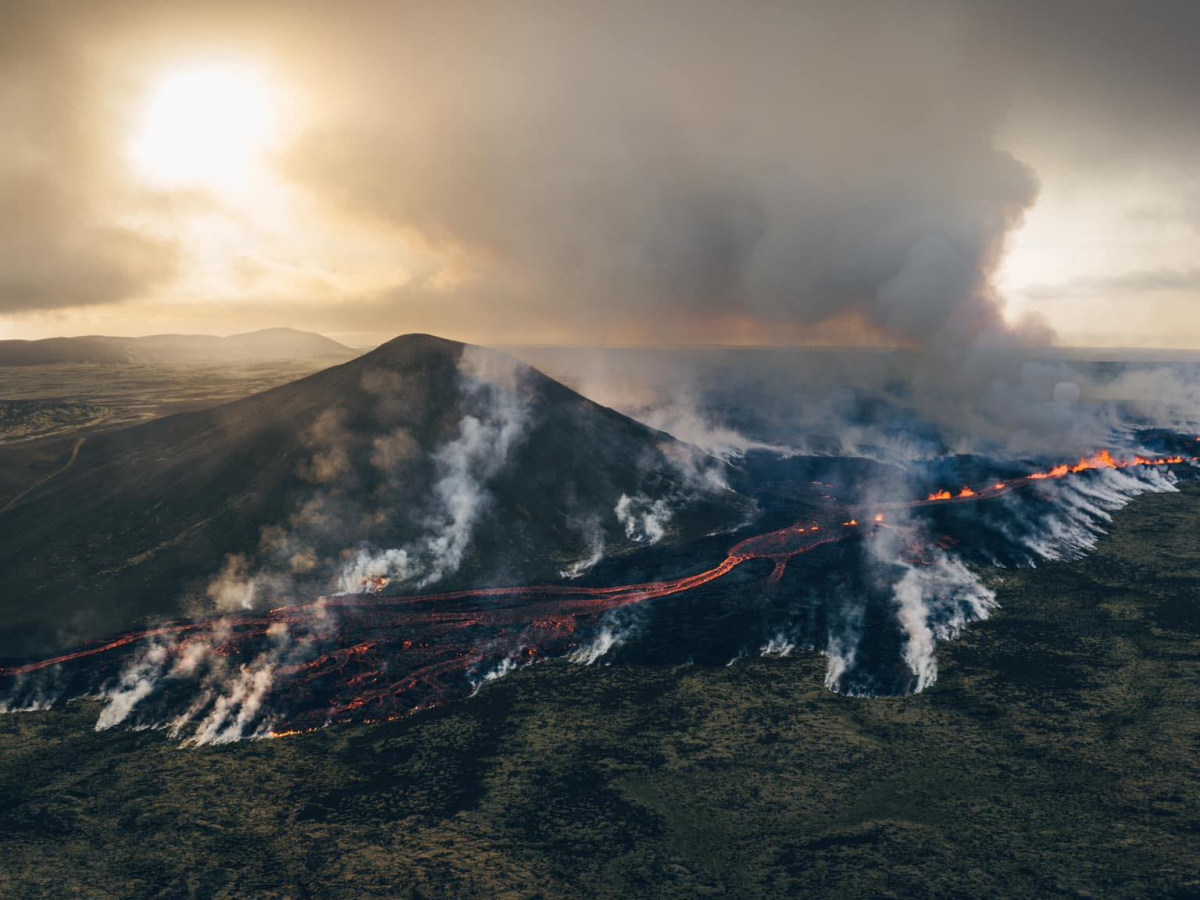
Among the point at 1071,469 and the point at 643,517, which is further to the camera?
the point at 1071,469

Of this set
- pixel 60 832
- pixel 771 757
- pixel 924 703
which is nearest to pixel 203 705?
pixel 60 832

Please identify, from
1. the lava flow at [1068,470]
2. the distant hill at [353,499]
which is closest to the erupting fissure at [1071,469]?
the lava flow at [1068,470]

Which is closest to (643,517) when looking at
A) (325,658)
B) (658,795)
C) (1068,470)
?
(325,658)

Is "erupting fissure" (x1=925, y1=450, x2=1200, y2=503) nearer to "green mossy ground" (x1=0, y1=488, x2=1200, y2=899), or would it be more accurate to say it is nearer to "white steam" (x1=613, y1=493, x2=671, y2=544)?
"white steam" (x1=613, y1=493, x2=671, y2=544)

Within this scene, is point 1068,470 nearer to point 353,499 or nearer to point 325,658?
point 353,499

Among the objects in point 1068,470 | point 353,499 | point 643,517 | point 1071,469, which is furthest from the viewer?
point 1071,469

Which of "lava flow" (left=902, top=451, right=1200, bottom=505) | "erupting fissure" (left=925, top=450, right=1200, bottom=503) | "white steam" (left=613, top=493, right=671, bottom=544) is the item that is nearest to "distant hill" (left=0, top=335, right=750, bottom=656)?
"white steam" (left=613, top=493, right=671, bottom=544)

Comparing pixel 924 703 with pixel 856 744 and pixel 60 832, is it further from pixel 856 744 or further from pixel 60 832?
pixel 60 832
